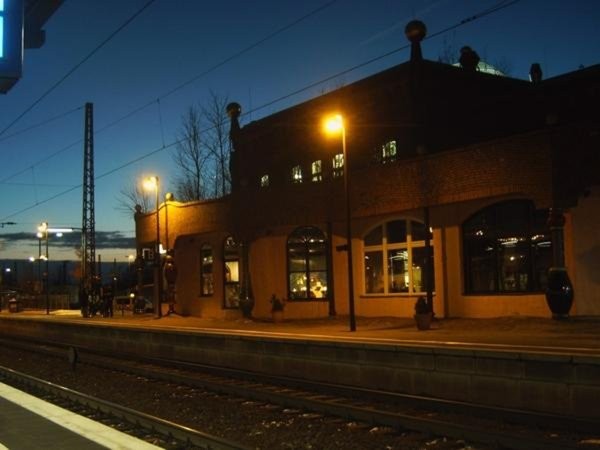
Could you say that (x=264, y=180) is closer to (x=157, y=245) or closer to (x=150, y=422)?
(x=157, y=245)

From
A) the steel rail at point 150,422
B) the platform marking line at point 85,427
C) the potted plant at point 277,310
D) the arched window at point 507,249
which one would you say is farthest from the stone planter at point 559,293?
the platform marking line at point 85,427

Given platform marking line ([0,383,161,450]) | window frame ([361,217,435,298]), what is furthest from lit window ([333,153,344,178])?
platform marking line ([0,383,161,450])

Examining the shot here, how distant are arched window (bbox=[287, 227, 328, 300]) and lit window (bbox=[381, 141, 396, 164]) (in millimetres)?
4055

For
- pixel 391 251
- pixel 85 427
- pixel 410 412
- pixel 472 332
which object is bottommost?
pixel 410 412

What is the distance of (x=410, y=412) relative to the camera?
1277 centimetres

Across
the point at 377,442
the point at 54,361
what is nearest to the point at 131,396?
the point at 377,442

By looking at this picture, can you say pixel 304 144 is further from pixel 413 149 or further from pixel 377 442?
pixel 377 442

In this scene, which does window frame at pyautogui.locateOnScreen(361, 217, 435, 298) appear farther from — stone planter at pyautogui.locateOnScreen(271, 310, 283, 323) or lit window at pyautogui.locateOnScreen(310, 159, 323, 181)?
lit window at pyautogui.locateOnScreen(310, 159, 323, 181)

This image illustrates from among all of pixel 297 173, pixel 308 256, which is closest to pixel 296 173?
pixel 297 173

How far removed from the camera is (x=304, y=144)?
34688mm

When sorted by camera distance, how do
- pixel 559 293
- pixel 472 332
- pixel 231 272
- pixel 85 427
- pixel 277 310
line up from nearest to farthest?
pixel 85 427 < pixel 472 332 < pixel 559 293 < pixel 277 310 < pixel 231 272

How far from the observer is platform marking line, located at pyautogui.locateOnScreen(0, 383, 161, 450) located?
28.1 ft

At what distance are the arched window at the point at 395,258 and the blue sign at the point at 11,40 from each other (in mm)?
22010

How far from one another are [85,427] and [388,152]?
74.6 ft
